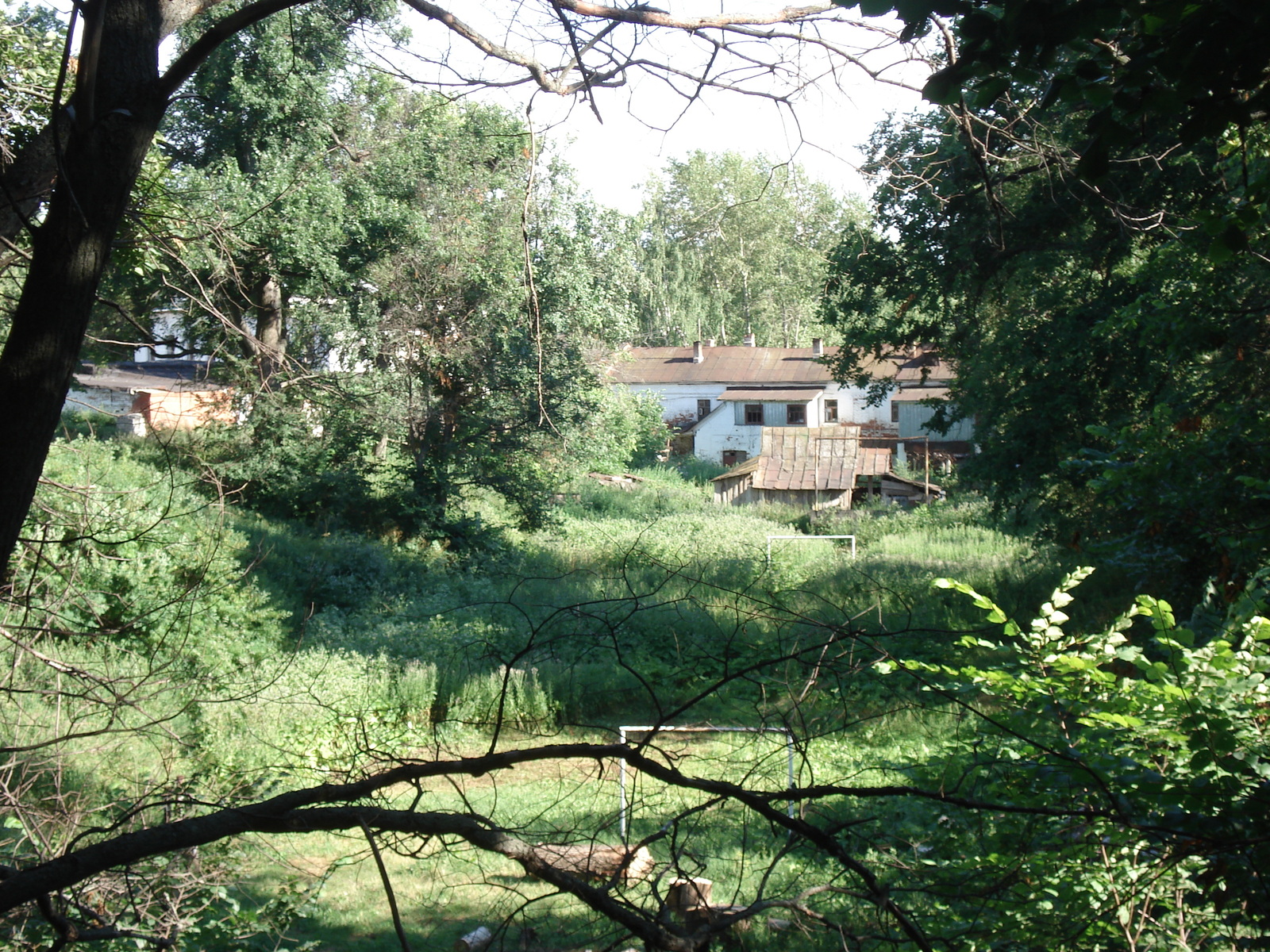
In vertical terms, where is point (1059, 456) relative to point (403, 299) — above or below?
below

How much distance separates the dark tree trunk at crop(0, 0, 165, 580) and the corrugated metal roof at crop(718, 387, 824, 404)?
133ft

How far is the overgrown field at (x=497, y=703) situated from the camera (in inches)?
88.9

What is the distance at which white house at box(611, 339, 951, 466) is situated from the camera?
42.4 m

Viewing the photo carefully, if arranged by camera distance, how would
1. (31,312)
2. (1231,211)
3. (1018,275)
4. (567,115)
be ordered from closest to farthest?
(31,312)
(1231,211)
(567,115)
(1018,275)

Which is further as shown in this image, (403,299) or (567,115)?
(403,299)

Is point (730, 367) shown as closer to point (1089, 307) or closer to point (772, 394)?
point (772, 394)

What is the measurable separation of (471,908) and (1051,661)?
5595 millimetres

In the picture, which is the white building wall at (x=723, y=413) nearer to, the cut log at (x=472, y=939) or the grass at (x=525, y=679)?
the grass at (x=525, y=679)

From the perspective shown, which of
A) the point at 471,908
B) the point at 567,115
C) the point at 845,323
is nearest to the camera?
the point at 567,115

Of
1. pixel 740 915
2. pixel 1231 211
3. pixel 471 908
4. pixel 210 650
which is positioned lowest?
pixel 471 908

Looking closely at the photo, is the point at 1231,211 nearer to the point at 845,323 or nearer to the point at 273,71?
the point at 845,323

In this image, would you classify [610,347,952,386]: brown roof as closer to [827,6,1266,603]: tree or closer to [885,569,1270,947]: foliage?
[827,6,1266,603]: tree

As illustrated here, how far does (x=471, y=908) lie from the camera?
731 cm

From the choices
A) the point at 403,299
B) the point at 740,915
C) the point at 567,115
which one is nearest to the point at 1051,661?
the point at 740,915
